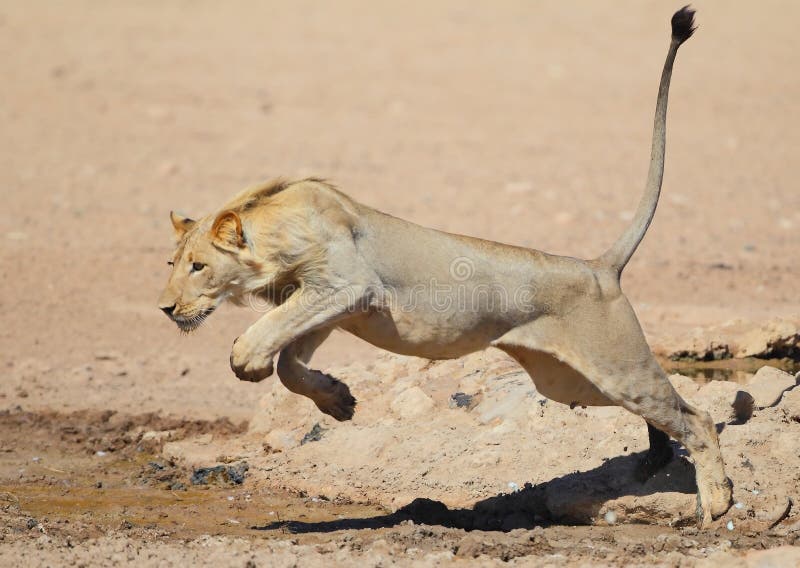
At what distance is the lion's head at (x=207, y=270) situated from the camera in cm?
603

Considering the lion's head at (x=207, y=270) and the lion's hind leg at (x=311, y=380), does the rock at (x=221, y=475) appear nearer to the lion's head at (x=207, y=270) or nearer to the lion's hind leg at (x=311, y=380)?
the lion's hind leg at (x=311, y=380)

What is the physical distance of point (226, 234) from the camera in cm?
602

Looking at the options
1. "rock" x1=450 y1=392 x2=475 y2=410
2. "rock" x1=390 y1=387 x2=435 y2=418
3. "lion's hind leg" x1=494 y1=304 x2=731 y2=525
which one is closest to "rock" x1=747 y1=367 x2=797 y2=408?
"lion's hind leg" x1=494 y1=304 x2=731 y2=525

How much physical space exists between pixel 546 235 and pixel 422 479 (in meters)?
7.52

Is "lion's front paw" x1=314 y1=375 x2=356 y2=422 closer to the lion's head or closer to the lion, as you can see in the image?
the lion

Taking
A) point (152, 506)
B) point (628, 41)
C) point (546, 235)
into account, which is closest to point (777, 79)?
point (628, 41)

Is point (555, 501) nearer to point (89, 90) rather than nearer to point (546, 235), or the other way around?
point (546, 235)

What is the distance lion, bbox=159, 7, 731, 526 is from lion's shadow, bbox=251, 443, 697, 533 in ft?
1.25

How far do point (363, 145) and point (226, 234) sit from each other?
41.9 ft

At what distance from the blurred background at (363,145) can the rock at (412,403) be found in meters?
1.82

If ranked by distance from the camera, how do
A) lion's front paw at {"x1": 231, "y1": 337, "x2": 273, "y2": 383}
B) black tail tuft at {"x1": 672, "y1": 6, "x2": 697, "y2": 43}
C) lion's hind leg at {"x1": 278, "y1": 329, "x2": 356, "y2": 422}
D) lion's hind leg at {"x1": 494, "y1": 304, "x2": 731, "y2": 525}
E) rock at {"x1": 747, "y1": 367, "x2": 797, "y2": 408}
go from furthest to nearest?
rock at {"x1": 747, "y1": 367, "x2": 797, "y2": 408} < black tail tuft at {"x1": 672, "y1": 6, "x2": 697, "y2": 43} < lion's hind leg at {"x1": 494, "y1": 304, "x2": 731, "y2": 525} < lion's hind leg at {"x1": 278, "y1": 329, "x2": 356, "y2": 422} < lion's front paw at {"x1": 231, "y1": 337, "x2": 273, "y2": 383}

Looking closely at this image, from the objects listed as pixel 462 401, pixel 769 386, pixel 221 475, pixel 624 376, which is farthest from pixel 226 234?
pixel 769 386

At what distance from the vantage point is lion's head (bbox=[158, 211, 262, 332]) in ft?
19.8

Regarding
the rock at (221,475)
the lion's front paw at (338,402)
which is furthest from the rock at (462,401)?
the lion's front paw at (338,402)
